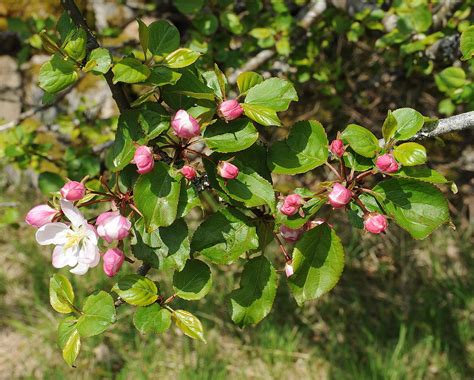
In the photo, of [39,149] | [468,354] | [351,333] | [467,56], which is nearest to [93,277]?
[39,149]

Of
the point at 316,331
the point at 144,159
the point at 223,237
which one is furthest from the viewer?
the point at 316,331

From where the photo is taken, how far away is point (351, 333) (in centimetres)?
240

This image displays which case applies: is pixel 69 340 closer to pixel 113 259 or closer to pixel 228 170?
pixel 113 259

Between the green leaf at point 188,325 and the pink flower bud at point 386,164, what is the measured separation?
0.40 meters

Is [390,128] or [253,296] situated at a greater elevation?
[390,128]

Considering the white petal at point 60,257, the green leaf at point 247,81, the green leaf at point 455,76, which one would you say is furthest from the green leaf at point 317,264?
the green leaf at point 455,76

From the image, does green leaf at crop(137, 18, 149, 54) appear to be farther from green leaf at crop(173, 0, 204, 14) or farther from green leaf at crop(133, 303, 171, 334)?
green leaf at crop(173, 0, 204, 14)

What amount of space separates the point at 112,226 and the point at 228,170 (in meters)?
0.20

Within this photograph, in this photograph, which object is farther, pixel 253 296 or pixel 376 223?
pixel 253 296

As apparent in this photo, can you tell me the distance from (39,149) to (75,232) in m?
0.97

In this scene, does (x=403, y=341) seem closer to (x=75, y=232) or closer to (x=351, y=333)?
(x=351, y=333)

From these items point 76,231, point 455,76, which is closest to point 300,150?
point 76,231

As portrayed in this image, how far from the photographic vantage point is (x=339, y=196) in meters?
0.88

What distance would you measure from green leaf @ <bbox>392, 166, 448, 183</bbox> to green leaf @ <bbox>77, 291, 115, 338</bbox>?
20.2 inches
